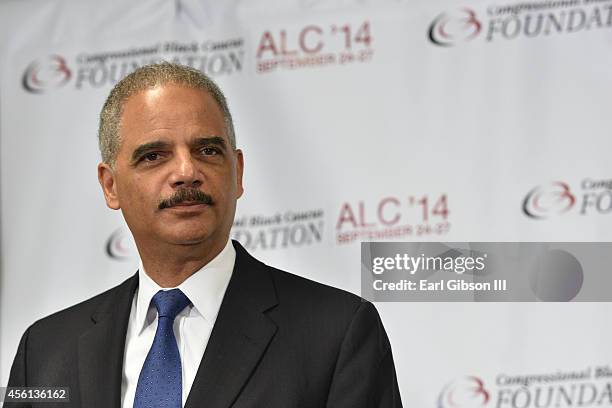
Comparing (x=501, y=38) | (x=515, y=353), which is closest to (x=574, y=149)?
(x=501, y=38)

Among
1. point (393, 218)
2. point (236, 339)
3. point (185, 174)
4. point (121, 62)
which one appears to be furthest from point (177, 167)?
point (121, 62)

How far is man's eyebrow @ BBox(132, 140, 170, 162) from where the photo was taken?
1.38 m

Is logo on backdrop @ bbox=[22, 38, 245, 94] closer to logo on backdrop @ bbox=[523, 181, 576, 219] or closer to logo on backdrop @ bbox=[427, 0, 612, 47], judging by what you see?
logo on backdrop @ bbox=[427, 0, 612, 47]

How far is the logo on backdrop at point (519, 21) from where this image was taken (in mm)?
2562

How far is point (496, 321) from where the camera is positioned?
253cm

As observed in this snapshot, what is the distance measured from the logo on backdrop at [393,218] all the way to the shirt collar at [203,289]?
1.18 metres

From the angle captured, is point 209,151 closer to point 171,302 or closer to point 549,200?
point 171,302

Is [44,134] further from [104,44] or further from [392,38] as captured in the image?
[392,38]

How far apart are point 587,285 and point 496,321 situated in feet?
2.18

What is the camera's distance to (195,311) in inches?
56.4

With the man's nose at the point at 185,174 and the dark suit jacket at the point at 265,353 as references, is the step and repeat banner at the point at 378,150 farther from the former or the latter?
the man's nose at the point at 185,174

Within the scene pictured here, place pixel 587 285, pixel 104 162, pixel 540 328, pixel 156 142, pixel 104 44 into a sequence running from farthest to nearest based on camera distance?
pixel 104 44 < pixel 540 328 < pixel 587 285 < pixel 104 162 < pixel 156 142

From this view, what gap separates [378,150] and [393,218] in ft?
0.66

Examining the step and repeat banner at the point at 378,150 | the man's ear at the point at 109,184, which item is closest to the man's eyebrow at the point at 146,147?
the man's ear at the point at 109,184
